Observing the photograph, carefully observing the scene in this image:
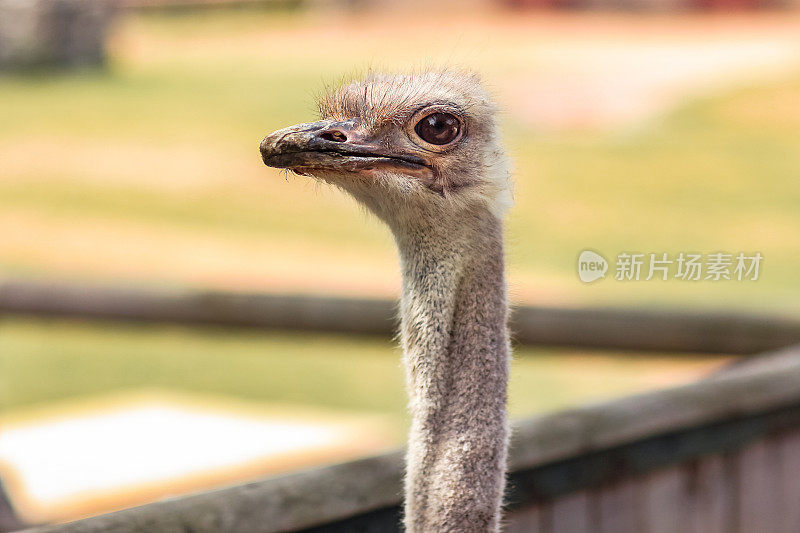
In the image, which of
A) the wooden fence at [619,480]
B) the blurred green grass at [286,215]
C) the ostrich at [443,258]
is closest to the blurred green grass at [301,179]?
the blurred green grass at [286,215]

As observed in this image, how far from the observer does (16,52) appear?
15.0 metres

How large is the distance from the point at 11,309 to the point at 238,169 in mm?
7418

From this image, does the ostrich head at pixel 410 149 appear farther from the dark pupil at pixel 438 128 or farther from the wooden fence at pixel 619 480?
the wooden fence at pixel 619 480

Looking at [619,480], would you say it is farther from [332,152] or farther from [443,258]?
[332,152]

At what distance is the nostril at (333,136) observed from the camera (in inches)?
50.5

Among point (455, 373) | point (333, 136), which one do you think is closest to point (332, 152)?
point (333, 136)

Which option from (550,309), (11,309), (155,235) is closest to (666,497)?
(550,309)

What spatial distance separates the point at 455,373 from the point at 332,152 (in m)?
0.28

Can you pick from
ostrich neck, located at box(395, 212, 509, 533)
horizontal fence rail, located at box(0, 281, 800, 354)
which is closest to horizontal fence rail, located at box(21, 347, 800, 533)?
ostrich neck, located at box(395, 212, 509, 533)

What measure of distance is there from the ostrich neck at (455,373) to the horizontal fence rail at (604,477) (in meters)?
0.33

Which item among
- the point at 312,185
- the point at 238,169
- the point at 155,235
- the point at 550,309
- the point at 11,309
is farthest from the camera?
the point at 238,169

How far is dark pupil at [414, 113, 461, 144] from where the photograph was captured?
1.34 meters

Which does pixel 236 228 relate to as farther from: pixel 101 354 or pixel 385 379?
pixel 385 379

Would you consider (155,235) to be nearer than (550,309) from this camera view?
No
